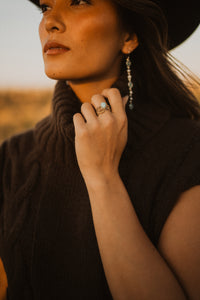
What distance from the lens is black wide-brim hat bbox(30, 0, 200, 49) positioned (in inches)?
55.9

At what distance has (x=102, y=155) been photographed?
115 cm

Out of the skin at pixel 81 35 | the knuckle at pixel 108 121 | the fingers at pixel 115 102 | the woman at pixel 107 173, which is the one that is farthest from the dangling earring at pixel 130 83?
the knuckle at pixel 108 121

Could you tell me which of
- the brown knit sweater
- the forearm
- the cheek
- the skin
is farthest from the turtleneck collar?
the forearm

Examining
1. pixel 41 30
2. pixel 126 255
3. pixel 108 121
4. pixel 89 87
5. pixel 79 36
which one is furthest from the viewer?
pixel 89 87

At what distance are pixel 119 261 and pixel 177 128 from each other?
74 cm

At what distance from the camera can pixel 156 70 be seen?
157 cm

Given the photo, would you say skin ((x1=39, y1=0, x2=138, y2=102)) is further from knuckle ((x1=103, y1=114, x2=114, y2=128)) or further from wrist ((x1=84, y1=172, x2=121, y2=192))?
wrist ((x1=84, y1=172, x2=121, y2=192))

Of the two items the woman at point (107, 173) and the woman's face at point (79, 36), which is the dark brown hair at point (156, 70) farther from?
the woman's face at point (79, 36)

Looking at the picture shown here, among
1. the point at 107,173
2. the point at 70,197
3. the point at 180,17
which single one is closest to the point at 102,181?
the point at 107,173

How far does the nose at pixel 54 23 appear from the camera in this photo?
4.20 ft

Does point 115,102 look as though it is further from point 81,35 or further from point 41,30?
point 41,30

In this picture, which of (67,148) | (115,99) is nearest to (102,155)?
(115,99)

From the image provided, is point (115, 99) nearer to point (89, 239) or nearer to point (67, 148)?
point (67, 148)

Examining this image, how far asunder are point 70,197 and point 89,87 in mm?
621
